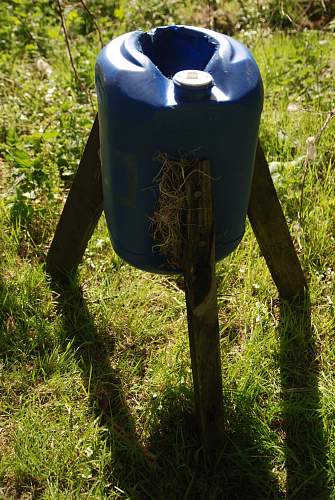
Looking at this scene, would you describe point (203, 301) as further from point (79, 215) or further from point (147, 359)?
point (79, 215)

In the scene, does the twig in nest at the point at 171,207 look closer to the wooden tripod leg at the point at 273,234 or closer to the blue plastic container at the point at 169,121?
the blue plastic container at the point at 169,121

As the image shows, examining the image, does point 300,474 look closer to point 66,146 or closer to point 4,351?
point 4,351

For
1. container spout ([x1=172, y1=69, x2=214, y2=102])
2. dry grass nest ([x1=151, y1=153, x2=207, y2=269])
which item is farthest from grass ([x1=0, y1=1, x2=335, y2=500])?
container spout ([x1=172, y1=69, x2=214, y2=102])

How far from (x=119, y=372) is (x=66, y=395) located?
0.76 ft

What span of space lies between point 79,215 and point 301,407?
3.66 ft

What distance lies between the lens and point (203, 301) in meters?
1.81

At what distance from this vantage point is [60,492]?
1.97 m

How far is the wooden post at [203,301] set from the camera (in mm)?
1686

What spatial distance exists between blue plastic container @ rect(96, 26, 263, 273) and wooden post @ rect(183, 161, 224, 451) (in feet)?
0.22

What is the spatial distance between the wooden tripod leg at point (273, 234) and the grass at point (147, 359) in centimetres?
12

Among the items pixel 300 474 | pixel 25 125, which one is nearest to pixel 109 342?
pixel 300 474

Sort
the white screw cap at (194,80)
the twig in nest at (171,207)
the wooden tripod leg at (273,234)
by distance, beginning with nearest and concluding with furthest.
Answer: the white screw cap at (194,80)
the twig in nest at (171,207)
the wooden tripod leg at (273,234)

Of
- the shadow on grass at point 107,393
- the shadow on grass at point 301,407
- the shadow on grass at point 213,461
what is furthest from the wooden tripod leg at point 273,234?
the shadow on grass at point 107,393

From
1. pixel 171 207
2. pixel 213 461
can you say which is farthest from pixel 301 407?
pixel 171 207
